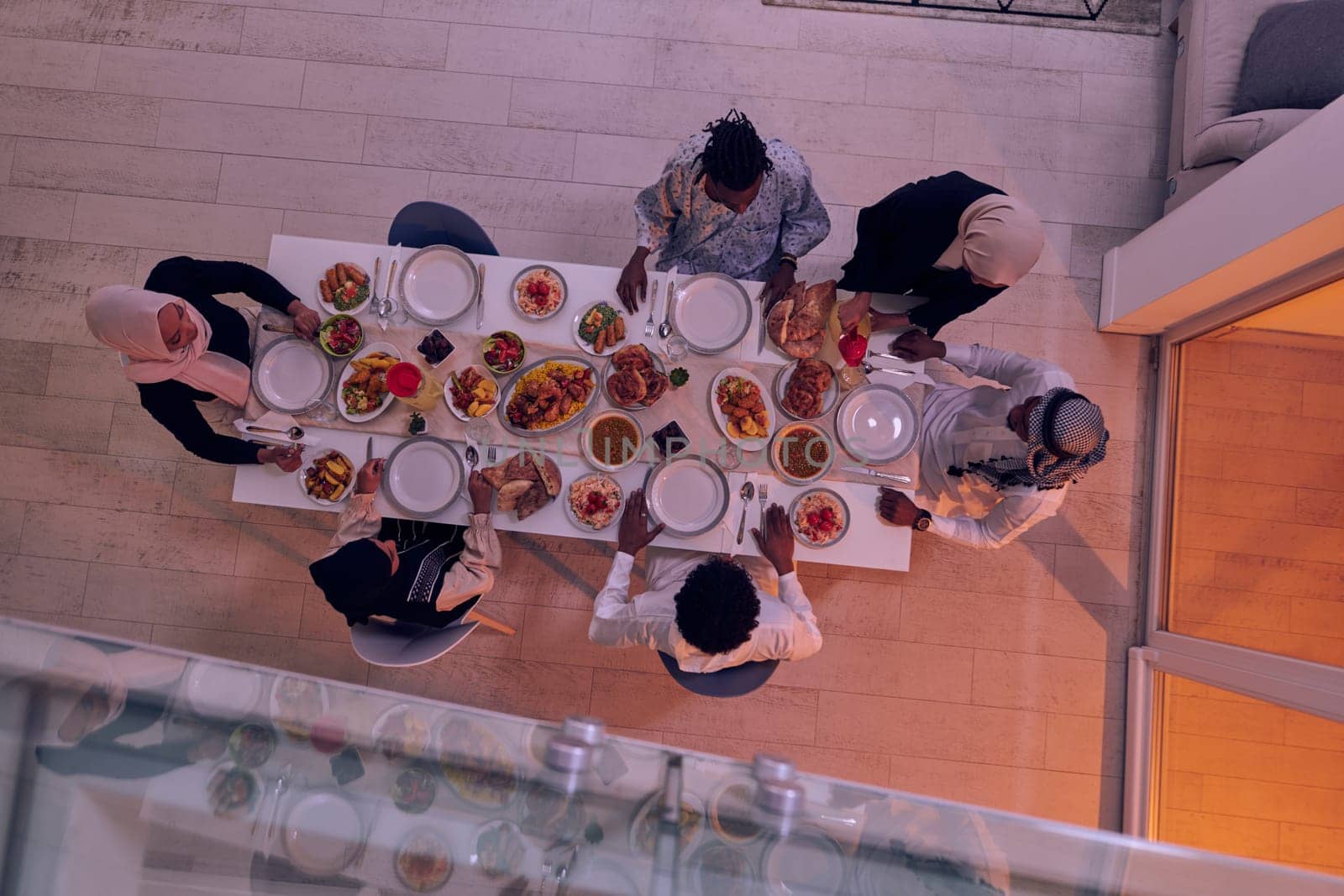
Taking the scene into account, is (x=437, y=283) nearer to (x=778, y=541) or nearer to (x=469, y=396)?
(x=469, y=396)

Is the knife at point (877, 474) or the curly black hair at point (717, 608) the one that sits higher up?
the knife at point (877, 474)

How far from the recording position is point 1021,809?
3.37 meters

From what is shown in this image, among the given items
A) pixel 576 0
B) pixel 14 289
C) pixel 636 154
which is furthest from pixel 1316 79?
pixel 14 289

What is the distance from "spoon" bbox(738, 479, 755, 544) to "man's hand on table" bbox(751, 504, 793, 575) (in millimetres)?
78

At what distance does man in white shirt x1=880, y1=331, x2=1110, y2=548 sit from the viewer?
224 cm

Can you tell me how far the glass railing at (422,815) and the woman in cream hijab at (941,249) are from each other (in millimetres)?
1613

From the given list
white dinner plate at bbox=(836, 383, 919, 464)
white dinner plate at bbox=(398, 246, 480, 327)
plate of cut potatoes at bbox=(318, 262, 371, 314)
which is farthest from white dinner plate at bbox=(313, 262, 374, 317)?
white dinner plate at bbox=(836, 383, 919, 464)

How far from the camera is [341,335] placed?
264 cm

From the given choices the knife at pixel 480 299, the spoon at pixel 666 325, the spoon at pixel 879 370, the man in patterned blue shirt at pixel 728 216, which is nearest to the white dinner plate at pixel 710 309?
the spoon at pixel 666 325

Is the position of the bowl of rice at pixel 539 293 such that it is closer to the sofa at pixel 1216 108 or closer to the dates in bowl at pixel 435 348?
the dates in bowl at pixel 435 348

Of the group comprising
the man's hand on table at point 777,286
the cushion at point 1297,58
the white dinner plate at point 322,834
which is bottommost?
the white dinner plate at point 322,834

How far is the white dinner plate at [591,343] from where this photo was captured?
2662 mm

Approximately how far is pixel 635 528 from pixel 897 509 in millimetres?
932

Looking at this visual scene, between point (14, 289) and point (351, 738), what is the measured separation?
348 cm
